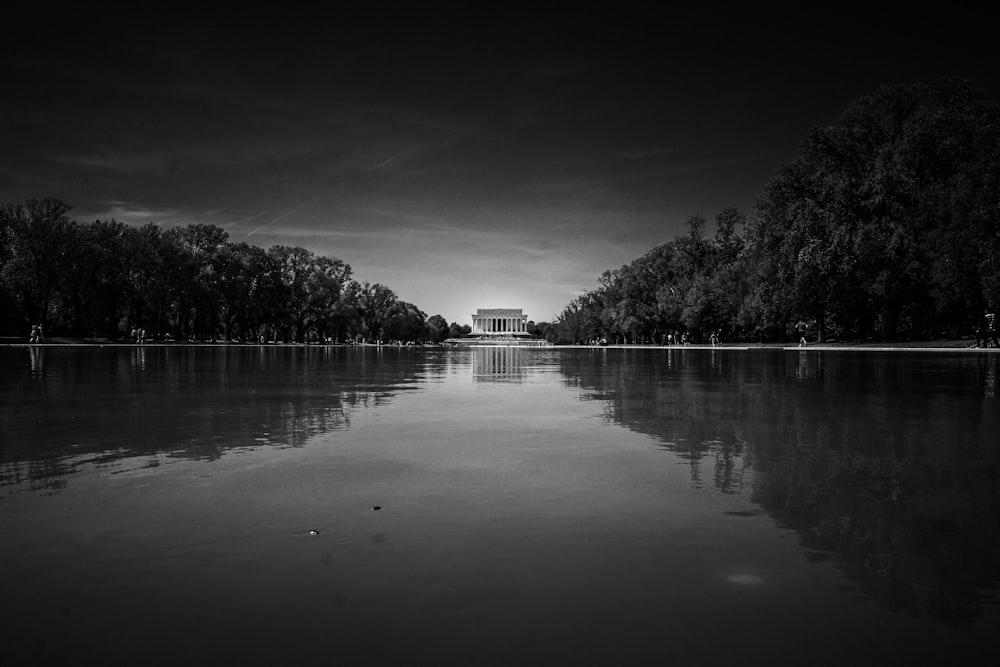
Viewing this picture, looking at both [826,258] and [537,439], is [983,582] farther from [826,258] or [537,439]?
[826,258]

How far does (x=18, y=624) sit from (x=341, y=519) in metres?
1.96

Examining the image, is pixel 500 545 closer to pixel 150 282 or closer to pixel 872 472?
pixel 872 472

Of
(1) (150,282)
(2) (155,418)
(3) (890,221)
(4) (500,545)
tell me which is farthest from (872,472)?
(1) (150,282)

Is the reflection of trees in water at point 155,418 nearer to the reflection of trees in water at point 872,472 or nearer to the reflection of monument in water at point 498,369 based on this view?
the reflection of trees in water at point 872,472

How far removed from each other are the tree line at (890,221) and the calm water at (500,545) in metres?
42.9

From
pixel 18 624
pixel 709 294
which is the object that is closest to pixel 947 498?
pixel 18 624

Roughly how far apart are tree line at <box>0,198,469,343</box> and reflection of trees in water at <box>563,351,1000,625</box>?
247 ft

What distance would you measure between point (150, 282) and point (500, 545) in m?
88.1

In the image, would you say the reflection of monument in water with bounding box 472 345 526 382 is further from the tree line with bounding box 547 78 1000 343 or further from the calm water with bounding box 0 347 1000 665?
the tree line with bounding box 547 78 1000 343

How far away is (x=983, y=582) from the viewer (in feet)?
11.9

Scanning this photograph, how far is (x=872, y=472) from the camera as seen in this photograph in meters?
6.42

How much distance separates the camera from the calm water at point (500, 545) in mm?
3012

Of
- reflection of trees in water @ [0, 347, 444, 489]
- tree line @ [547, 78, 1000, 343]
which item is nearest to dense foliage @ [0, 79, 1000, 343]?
tree line @ [547, 78, 1000, 343]

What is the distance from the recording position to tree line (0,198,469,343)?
7188cm
